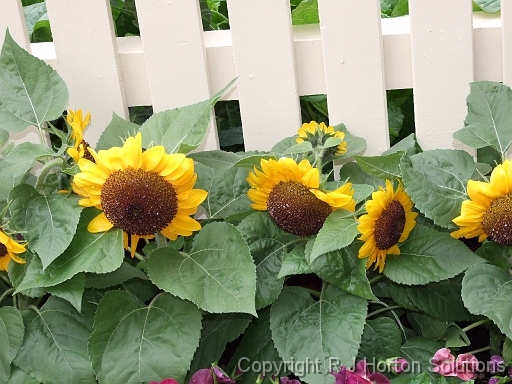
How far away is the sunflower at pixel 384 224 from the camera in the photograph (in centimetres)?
136

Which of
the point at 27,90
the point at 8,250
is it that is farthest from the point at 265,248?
the point at 27,90

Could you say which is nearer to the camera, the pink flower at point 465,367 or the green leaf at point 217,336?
the pink flower at point 465,367

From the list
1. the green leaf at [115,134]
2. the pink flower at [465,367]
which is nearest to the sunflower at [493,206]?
the pink flower at [465,367]

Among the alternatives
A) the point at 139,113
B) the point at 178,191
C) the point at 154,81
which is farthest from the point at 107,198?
the point at 139,113

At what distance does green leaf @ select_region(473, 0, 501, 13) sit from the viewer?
1.79 m

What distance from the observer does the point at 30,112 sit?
1548mm

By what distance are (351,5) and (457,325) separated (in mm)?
679

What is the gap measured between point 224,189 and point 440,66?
0.55 m

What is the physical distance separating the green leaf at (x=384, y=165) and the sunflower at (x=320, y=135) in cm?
11

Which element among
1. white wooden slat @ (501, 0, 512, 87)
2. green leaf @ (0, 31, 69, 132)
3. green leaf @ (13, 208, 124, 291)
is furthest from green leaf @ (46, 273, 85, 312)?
white wooden slat @ (501, 0, 512, 87)

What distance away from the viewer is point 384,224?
1.38 metres

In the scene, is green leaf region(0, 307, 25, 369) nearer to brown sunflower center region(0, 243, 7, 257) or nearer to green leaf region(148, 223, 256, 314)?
brown sunflower center region(0, 243, 7, 257)

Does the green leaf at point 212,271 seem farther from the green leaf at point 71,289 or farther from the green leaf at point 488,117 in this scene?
the green leaf at point 488,117

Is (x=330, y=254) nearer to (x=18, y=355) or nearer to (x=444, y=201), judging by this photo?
A: (x=444, y=201)
